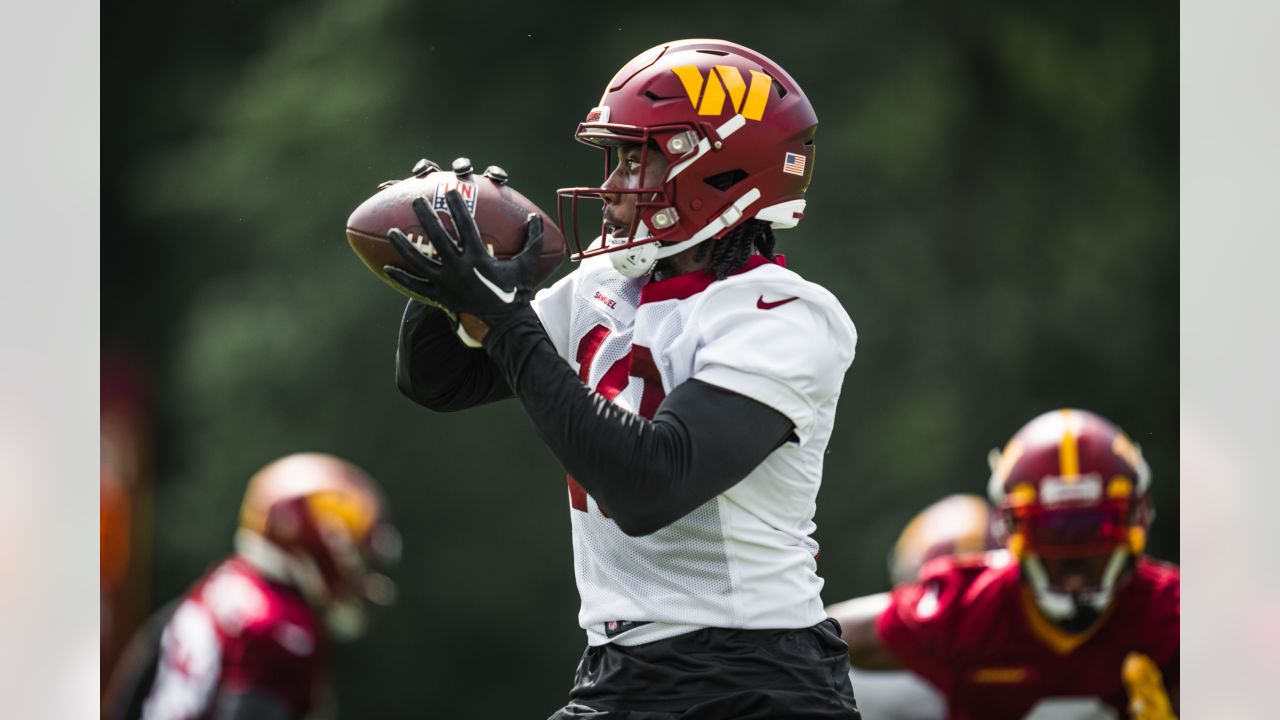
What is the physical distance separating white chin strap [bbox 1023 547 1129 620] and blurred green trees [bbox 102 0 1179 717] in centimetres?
97

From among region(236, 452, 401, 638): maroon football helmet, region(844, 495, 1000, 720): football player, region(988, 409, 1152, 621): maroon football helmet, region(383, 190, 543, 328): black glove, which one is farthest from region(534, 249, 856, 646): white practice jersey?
region(236, 452, 401, 638): maroon football helmet

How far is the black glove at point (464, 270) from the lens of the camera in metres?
1.97

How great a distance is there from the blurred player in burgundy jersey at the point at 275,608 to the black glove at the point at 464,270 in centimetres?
323

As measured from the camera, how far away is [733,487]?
205 centimetres

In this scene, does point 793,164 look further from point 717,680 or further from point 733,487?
point 717,680

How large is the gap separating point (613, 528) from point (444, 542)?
375cm

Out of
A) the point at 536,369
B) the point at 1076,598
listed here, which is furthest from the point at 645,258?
the point at 1076,598

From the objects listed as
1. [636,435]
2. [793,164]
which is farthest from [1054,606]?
[636,435]

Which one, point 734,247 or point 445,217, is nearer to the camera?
point 445,217

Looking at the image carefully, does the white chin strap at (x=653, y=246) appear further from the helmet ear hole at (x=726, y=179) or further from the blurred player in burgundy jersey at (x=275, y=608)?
the blurred player in burgundy jersey at (x=275, y=608)

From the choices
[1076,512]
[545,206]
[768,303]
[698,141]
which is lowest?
[1076,512]

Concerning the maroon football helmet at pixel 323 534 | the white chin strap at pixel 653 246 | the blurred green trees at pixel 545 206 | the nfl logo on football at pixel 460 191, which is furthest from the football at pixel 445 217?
the blurred green trees at pixel 545 206

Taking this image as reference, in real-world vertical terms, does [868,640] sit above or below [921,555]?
below

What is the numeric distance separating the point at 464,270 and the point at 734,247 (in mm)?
479
